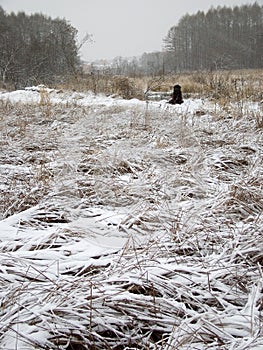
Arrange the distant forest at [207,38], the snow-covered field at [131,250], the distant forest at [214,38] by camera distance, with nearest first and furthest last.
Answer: the snow-covered field at [131,250] < the distant forest at [207,38] < the distant forest at [214,38]

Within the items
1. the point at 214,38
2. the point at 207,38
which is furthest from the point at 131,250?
the point at 214,38

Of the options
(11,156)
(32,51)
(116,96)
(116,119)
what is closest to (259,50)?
(32,51)

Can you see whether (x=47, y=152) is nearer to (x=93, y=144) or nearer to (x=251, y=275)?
(x=93, y=144)

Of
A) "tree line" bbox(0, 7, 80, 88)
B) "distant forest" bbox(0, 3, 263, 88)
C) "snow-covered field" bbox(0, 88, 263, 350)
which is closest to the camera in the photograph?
"snow-covered field" bbox(0, 88, 263, 350)

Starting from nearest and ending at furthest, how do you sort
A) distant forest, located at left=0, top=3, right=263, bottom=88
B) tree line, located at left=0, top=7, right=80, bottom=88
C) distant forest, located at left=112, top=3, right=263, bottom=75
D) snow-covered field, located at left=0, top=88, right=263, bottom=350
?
1. snow-covered field, located at left=0, top=88, right=263, bottom=350
2. tree line, located at left=0, top=7, right=80, bottom=88
3. distant forest, located at left=0, top=3, right=263, bottom=88
4. distant forest, located at left=112, top=3, right=263, bottom=75

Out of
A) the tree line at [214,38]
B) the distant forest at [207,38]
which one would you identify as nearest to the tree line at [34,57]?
the distant forest at [207,38]

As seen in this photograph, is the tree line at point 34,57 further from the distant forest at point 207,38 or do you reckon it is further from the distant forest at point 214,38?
the distant forest at point 214,38

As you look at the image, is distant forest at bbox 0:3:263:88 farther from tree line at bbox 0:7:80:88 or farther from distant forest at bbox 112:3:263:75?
tree line at bbox 0:7:80:88

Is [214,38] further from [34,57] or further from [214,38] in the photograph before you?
[34,57]

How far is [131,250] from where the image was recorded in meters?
1.13

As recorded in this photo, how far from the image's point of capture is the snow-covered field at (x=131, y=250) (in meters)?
0.75

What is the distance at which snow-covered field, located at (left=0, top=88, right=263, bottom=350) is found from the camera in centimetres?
75

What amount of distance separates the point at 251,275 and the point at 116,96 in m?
7.25

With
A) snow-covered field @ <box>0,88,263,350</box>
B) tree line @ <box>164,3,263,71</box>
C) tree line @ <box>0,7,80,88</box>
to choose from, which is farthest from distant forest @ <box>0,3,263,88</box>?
snow-covered field @ <box>0,88,263,350</box>
